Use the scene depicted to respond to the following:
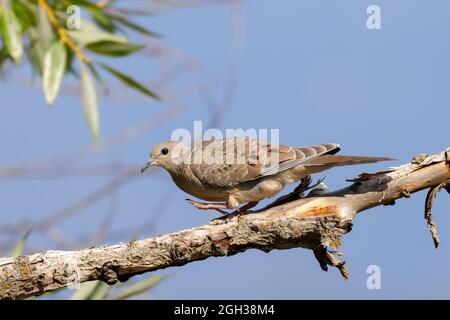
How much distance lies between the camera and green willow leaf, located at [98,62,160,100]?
21.3ft

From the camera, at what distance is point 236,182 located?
6430mm

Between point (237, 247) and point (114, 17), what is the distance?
2148mm

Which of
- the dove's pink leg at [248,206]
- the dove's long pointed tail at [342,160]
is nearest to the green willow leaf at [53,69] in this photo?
the dove's pink leg at [248,206]

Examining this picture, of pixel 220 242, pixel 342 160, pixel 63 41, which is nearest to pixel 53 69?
pixel 63 41

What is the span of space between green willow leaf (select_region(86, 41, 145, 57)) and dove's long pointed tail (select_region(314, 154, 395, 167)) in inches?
55.5

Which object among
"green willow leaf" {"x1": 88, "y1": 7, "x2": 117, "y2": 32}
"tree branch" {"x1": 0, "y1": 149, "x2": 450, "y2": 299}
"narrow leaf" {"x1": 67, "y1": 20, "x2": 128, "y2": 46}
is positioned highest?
"green willow leaf" {"x1": 88, "y1": 7, "x2": 117, "y2": 32}

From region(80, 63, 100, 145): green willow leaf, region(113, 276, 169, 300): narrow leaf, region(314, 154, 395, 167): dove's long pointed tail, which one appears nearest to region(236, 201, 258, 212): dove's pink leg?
region(314, 154, 395, 167): dove's long pointed tail

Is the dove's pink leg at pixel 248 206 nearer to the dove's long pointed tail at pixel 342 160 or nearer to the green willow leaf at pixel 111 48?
the dove's long pointed tail at pixel 342 160

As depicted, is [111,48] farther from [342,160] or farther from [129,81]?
[342,160]

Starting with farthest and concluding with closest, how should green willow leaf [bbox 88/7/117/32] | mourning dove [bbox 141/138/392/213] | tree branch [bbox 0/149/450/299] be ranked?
green willow leaf [bbox 88/7/117/32]
mourning dove [bbox 141/138/392/213]
tree branch [bbox 0/149/450/299]

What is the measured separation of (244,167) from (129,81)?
0.90m

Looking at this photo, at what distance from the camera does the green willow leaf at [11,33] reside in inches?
248

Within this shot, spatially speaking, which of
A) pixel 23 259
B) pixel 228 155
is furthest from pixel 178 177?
pixel 23 259

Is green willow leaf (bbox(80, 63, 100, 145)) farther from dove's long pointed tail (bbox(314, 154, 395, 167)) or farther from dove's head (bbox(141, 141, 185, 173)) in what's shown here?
dove's long pointed tail (bbox(314, 154, 395, 167))
